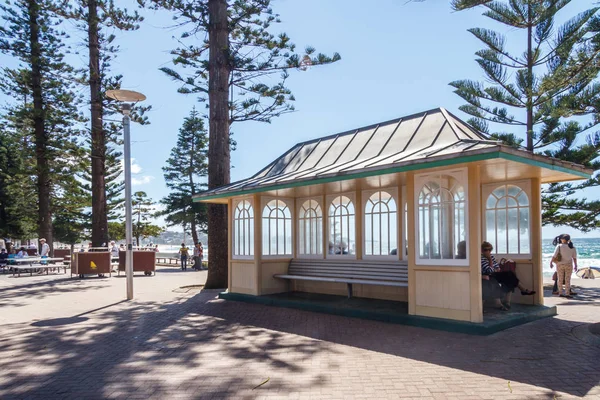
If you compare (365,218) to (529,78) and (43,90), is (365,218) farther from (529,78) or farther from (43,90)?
(43,90)

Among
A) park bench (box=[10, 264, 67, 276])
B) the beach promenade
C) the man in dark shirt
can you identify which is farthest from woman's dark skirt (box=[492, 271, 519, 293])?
the man in dark shirt

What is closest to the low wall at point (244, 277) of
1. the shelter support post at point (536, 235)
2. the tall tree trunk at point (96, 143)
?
the shelter support post at point (536, 235)

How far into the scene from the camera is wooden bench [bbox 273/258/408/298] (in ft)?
26.8

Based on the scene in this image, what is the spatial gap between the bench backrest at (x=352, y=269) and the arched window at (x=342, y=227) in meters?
0.32

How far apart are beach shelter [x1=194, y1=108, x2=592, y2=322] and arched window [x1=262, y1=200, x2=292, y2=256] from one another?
2 centimetres

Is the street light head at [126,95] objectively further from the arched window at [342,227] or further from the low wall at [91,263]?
the low wall at [91,263]

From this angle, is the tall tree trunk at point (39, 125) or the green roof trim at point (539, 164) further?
the tall tree trunk at point (39, 125)

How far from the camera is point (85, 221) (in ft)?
124

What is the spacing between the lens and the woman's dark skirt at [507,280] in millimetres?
7277

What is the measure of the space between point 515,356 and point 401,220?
375 centimetres

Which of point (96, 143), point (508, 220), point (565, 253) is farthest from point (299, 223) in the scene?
point (96, 143)

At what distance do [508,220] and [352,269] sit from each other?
301 cm

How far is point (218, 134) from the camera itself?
12.7 meters

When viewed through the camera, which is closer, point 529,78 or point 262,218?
point 262,218
